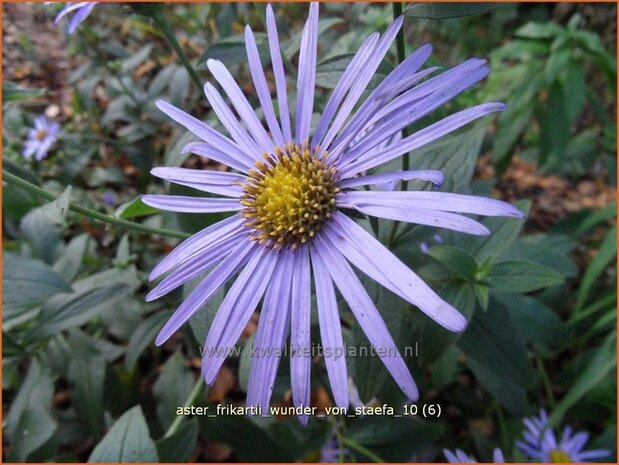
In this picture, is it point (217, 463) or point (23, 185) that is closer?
point (23, 185)

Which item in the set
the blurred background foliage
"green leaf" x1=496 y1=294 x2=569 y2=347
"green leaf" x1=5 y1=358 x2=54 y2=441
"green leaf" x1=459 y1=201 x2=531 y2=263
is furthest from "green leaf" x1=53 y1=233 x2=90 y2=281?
"green leaf" x1=496 y1=294 x2=569 y2=347

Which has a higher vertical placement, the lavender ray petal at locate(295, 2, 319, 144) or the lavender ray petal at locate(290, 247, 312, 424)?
the lavender ray petal at locate(295, 2, 319, 144)

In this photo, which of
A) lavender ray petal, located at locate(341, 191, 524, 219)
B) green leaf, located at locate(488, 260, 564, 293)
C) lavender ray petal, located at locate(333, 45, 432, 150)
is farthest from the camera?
green leaf, located at locate(488, 260, 564, 293)

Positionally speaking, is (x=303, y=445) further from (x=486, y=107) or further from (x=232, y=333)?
(x=486, y=107)

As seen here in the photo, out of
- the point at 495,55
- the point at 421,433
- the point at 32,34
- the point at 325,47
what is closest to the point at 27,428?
the point at 421,433

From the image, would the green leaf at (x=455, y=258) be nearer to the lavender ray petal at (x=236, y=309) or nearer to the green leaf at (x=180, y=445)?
the lavender ray petal at (x=236, y=309)

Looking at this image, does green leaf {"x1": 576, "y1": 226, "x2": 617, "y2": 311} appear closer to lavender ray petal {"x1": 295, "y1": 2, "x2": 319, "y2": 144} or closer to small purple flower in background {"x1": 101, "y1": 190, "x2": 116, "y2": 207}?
lavender ray petal {"x1": 295, "y1": 2, "x2": 319, "y2": 144}

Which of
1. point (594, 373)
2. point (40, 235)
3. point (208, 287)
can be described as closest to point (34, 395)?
point (40, 235)

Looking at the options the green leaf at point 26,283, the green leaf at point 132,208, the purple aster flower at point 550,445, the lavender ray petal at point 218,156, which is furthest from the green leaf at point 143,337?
the purple aster flower at point 550,445
